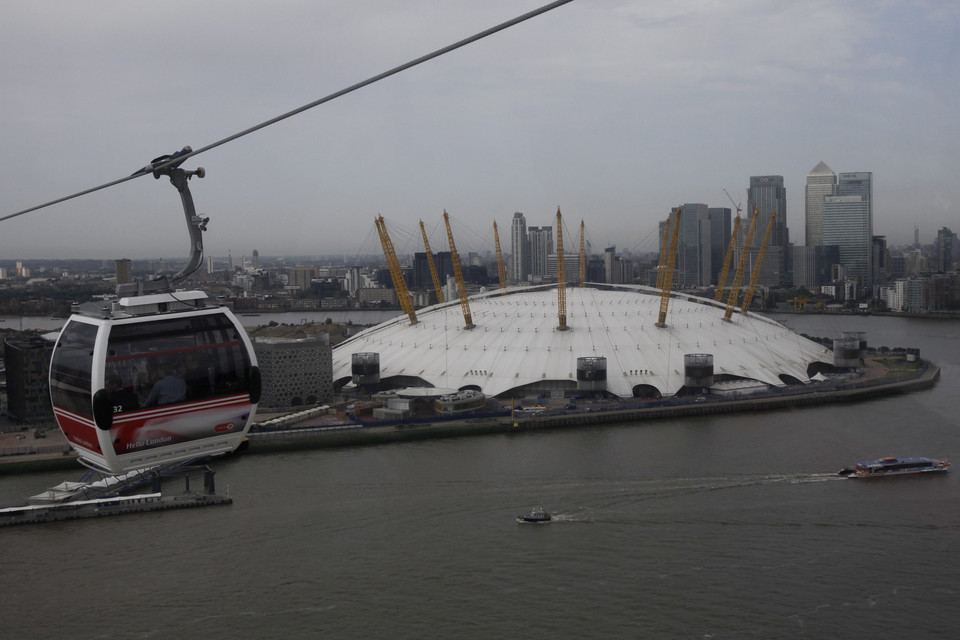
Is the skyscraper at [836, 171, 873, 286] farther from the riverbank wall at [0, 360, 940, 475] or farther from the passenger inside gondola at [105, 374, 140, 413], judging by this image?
the passenger inside gondola at [105, 374, 140, 413]

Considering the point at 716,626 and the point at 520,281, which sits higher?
the point at 520,281

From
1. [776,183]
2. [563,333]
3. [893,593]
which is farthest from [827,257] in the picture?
[893,593]

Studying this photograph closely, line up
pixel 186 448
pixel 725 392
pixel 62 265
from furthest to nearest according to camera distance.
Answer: pixel 62 265 < pixel 725 392 < pixel 186 448

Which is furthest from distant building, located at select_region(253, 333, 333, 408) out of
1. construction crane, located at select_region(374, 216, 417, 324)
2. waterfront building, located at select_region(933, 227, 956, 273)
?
waterfront building, located at select_region(933, 227, 956, 273)

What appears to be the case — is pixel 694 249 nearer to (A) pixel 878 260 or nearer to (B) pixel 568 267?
(B) pixel 568 267

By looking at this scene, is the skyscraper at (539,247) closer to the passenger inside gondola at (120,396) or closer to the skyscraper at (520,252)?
the skyscraper at (520,252)

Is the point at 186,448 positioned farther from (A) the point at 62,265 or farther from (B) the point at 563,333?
(A) the point at 62,265

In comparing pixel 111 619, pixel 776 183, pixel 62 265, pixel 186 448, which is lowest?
pixel 111 619
